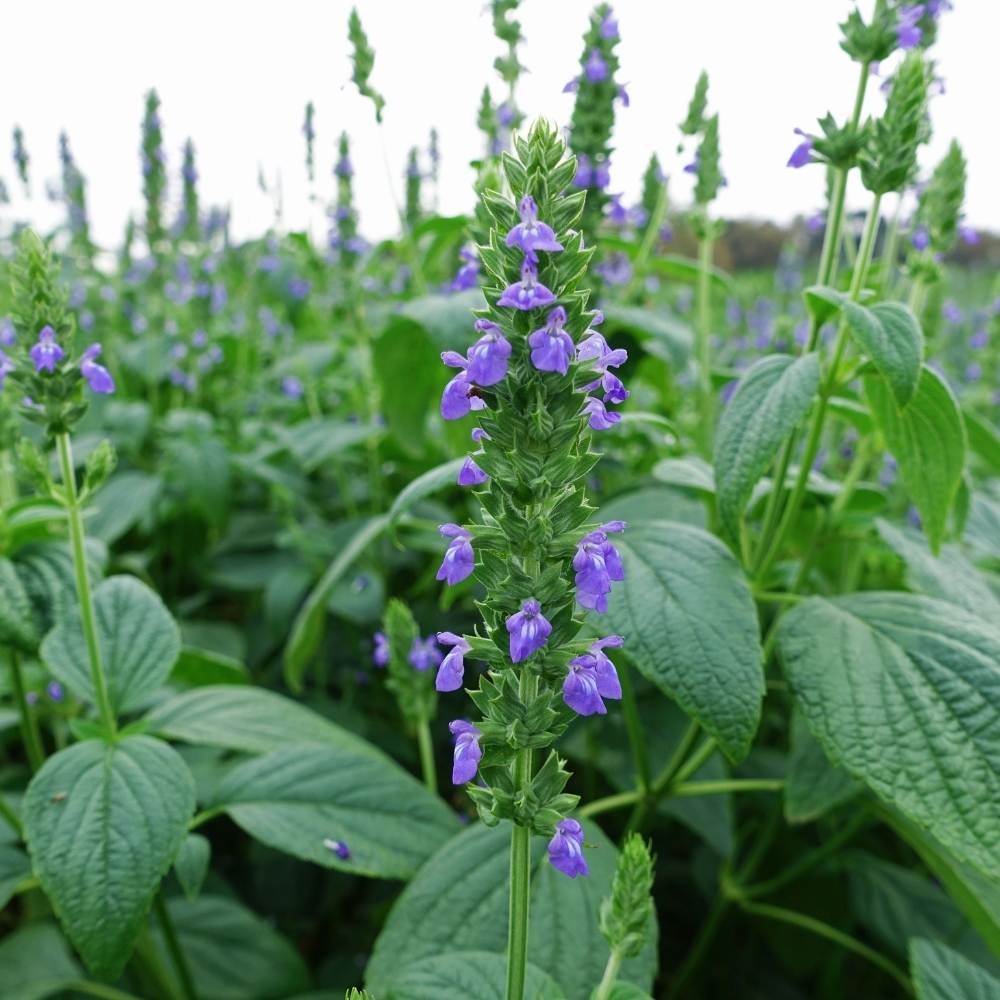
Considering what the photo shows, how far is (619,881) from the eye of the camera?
46.4 inches

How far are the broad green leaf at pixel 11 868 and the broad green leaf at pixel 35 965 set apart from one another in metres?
0.30

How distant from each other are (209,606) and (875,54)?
3.19 metres

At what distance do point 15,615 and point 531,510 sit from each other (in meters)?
1.39

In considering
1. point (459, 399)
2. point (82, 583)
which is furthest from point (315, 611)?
point (459, 399)

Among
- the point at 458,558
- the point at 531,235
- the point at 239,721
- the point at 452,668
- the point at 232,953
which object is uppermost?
the point at 531,235

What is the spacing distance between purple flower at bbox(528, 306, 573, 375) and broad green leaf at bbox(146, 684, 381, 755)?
48.8 inches

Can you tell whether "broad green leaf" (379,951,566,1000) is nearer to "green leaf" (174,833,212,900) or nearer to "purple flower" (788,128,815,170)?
"green leaf" (174,833,212,900)

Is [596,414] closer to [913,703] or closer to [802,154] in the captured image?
[913,703]

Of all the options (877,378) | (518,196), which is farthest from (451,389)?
(877,378)

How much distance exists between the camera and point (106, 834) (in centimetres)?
156

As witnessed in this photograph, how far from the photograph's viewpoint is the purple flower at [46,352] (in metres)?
1.61

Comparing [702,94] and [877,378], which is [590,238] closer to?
[702,94]

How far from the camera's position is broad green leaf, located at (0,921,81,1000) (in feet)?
6.60

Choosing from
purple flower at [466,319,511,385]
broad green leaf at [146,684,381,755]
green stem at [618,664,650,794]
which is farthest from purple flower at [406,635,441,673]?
purple flower at [466,319,511,385]
